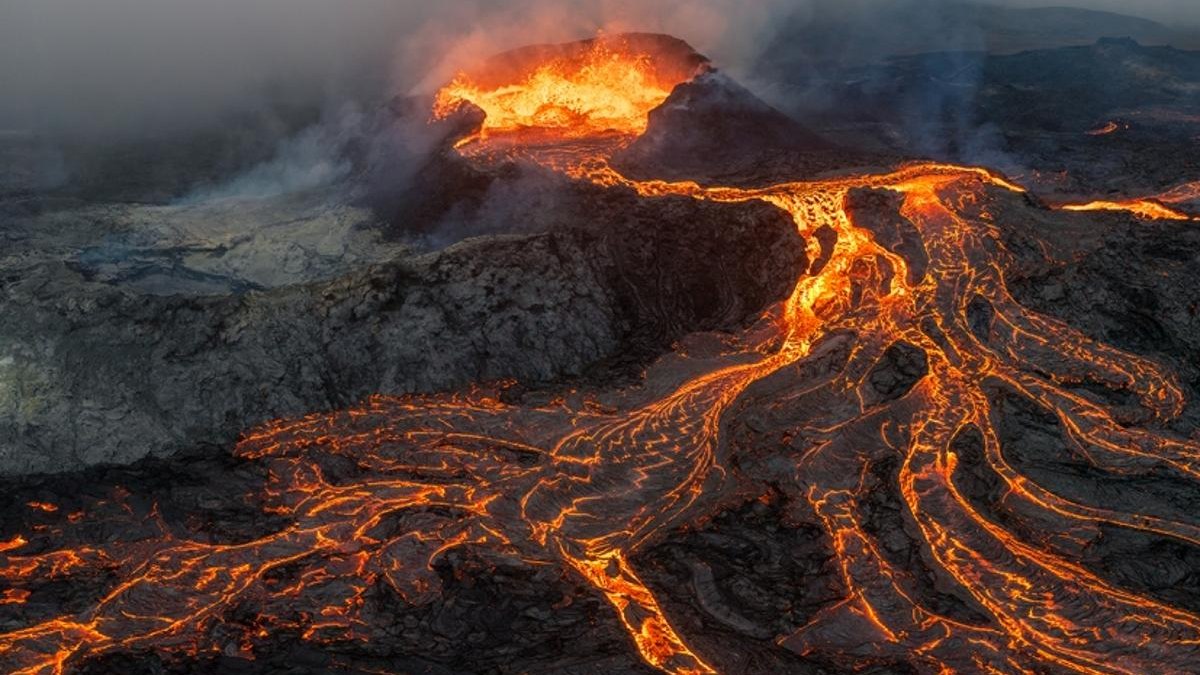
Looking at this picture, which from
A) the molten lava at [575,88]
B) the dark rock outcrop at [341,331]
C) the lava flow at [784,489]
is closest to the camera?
the lava flow at [784,489]

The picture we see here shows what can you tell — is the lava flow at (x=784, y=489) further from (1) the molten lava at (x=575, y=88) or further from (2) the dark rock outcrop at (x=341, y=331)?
(1) the molten lava at (x=575, y=88)

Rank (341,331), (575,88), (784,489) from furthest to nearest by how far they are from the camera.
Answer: (575,88) < (341,331) < (784,489)

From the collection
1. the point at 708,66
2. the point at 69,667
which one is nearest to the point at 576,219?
the point at 708,66

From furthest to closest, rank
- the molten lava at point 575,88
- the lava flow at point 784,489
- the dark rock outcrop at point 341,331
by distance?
1. the molten lava at point 575,88
2. the dark rock outcrop at point 341,331
3. the lava flow at point 784,489

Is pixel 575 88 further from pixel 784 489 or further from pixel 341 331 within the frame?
pixel 784 489

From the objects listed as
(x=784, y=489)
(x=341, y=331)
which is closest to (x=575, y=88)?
(x=341, y=331)

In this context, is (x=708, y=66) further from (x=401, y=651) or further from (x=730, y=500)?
(x=401, y=651)

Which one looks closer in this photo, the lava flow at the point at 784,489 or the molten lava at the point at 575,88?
the lava flow at the point at 784,489

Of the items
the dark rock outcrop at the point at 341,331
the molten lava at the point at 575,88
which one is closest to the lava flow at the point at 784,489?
the dark rock outcrop at the point at 341,331
